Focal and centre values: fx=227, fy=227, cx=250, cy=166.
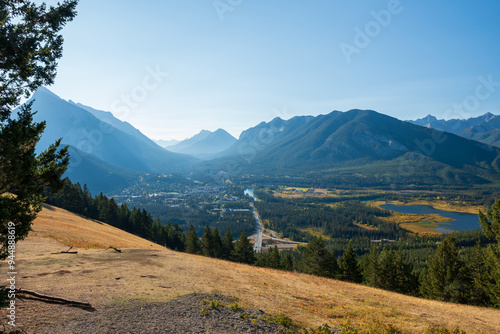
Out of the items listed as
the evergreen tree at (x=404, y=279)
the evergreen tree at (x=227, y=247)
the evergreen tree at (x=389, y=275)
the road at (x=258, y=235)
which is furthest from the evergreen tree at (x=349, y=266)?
the road at (x=258, y=235)

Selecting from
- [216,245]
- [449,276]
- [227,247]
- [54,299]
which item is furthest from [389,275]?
[54,299]

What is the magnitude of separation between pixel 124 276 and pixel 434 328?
2104cm

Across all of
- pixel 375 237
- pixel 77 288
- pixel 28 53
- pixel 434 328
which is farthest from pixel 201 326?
pixel 375 237

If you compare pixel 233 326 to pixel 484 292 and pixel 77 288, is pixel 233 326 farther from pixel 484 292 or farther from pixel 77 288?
pixel 484 292

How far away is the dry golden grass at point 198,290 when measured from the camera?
13621 mm

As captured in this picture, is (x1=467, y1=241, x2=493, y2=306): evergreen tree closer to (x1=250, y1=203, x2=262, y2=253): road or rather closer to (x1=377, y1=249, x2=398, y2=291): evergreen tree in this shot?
(x1=377, y1=249, x2=398, y2=291): evergreen tree

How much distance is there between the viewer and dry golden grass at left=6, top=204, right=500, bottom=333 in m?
13.6

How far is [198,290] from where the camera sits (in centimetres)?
1689

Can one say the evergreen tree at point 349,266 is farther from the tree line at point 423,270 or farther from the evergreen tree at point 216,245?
the evergreen tree at point 216,245

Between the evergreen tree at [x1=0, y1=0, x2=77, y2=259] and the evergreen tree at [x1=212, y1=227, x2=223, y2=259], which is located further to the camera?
the evergreen tree at [x1=212, y1=227, x2=223, y2=259]

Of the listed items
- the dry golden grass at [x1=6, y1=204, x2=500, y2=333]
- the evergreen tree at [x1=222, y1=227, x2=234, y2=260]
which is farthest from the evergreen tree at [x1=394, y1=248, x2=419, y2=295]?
the evergreen tree at [x1=222, y1=227, x2=234, y2=260]

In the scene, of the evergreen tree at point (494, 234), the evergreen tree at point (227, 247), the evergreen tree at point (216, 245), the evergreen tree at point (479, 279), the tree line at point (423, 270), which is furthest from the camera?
the evergreen tree at point (227, 247)

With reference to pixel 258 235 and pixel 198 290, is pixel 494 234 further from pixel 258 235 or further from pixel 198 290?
pixel 258 235

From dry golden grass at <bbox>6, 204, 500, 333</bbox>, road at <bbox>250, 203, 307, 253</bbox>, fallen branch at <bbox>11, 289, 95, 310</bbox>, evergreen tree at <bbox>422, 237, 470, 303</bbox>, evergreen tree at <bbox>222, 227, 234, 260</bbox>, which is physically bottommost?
road at <bbox>250, 203, 307, 253</bbox>
